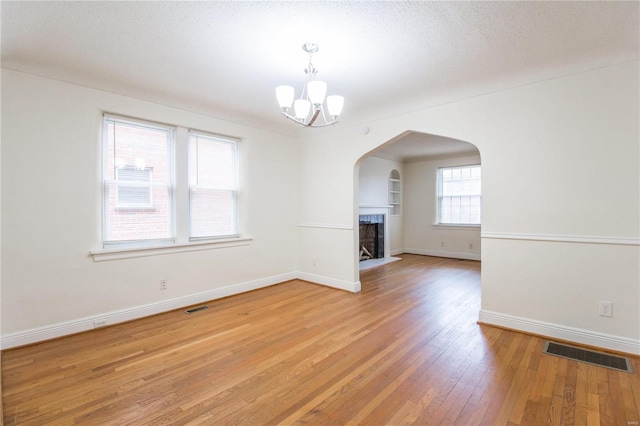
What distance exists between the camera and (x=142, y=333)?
10.1 ft

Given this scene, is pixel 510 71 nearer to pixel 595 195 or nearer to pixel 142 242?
pixel 595 195

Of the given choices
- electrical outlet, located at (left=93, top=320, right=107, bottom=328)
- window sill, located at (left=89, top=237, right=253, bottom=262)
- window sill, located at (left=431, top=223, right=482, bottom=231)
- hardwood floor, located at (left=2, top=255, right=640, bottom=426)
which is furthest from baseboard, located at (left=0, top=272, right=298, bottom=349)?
window sill, located at (left=431, top=223, right=482, bottom=231)

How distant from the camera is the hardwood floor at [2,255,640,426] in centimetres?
187

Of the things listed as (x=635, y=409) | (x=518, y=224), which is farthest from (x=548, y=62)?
(x=635, y=409)

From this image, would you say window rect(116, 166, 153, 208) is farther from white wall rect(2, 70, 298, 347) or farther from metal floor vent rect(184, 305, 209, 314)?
metal floor vent rect(184, 305, 209, 314)

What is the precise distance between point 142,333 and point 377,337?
2.39 metres

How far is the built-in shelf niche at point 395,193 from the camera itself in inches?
314

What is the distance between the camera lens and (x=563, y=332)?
288 cm

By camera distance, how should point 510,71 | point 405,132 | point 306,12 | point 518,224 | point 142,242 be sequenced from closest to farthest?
point 306,12 < point 510,71 < point 518,224 < point 142,242 < point 405,132

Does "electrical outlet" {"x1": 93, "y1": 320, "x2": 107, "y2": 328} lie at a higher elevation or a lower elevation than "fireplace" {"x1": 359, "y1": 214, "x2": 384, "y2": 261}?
lower

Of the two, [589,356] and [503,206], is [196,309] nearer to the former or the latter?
[503,206]

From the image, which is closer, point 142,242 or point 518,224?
point 518,224

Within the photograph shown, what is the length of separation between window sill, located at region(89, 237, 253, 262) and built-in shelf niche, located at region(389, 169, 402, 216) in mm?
4602

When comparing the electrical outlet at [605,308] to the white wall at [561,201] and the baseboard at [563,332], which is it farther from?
the baseboard at [563,332]
